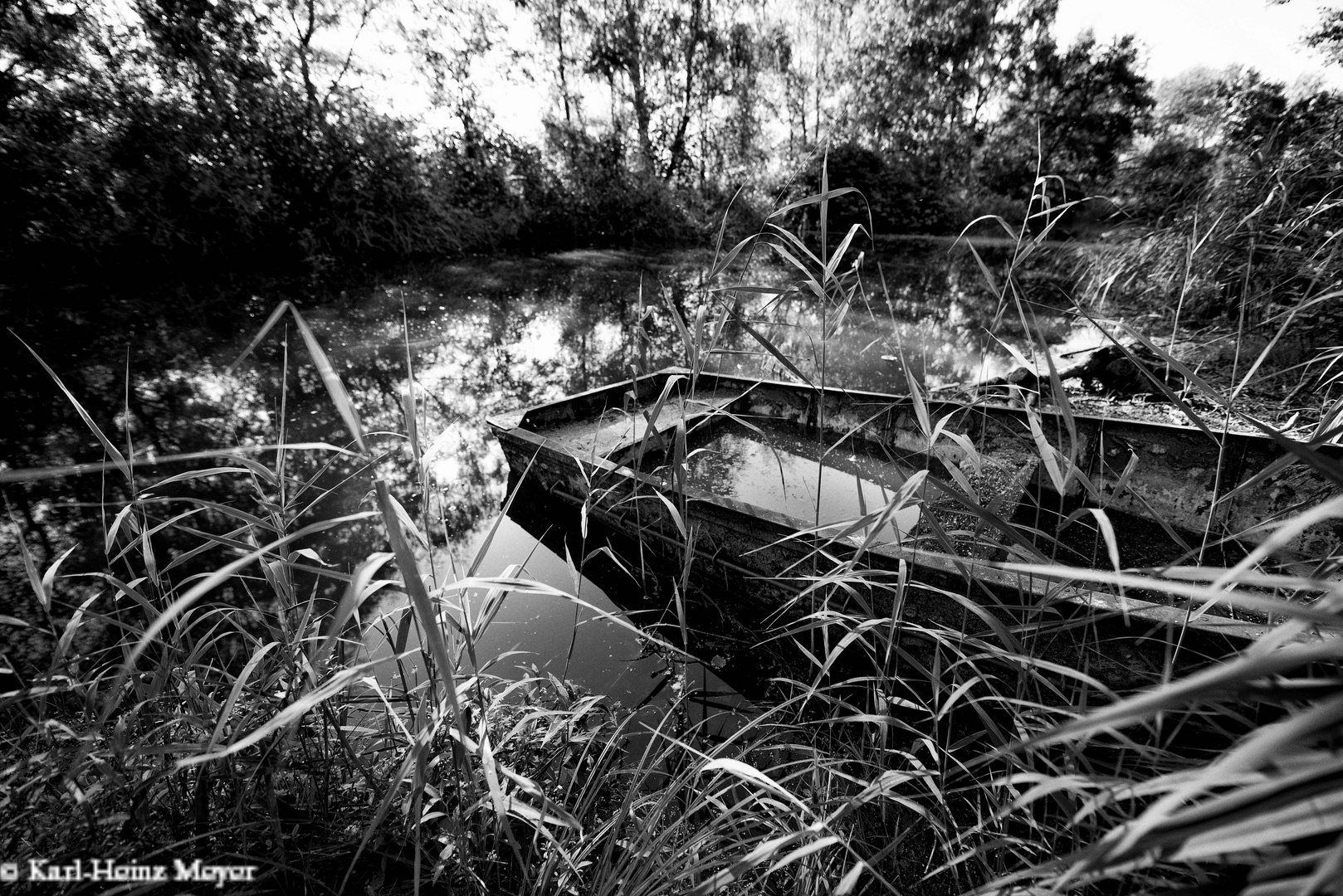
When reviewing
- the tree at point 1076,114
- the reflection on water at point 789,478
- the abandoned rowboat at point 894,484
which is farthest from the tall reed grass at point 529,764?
the tree at point 1076,114

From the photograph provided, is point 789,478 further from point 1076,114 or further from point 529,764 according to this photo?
point 1076,114

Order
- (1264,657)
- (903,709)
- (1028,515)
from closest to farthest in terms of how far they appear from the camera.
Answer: (1264,657)
(903,709)
(1028,515)

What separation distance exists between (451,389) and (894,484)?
161 inches

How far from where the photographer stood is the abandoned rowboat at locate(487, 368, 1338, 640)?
5.49 ft

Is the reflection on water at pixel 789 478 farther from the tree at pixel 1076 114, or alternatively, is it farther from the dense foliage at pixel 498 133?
the tree at pixel 1076 114

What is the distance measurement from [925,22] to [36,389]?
25.3 metres

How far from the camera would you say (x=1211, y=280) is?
17.6ft

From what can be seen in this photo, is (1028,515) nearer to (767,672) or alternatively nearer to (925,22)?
(767,672)

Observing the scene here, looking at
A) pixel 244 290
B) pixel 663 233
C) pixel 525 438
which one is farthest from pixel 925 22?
pixel 525 438

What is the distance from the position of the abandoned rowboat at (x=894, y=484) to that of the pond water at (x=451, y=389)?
21cm

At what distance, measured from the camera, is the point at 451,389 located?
522 centimetres

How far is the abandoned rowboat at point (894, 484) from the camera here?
167 cm

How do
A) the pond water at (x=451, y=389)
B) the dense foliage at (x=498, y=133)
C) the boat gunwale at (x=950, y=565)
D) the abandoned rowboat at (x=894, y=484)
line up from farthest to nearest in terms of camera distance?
the dense foliage at (x=498, y=133), the pond water at (x=451, y=389), the abandoned rowboat at (x=894, y=484), the boat gunwale at (x=950, y=565)

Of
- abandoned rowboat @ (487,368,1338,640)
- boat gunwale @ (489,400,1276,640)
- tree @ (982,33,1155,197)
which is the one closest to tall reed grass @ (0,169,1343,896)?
boat gunwale @ (489,400,1276,640)
